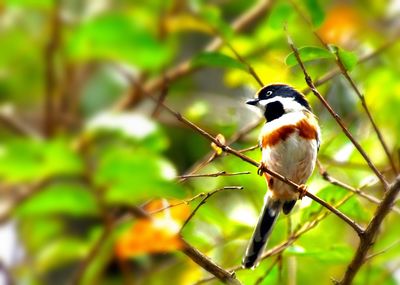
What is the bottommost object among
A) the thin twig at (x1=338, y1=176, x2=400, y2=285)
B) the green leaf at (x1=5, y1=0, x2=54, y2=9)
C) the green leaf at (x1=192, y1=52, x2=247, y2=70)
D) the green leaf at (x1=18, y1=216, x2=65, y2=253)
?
the thin twig at (x1=338, y1=176, x2=400, y2=285)

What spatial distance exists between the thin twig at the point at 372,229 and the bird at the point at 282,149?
90mm

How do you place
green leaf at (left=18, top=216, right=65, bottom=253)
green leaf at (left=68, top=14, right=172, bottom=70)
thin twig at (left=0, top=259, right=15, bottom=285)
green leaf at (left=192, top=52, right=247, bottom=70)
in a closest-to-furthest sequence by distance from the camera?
green leaf at (left=192, top=52, right=247, bottom=70) → thin twig at (left=0, top=259, right=15, bottom=285) → green leaf at (left=68, top=14, right=172, bottom=70) → green leaf at (left=18, top=216, right=65, bottom=253)

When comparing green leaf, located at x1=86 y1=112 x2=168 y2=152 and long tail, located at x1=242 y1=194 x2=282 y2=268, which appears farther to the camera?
green leaf, located at x1=86 y1=112 x2=168 y2=152

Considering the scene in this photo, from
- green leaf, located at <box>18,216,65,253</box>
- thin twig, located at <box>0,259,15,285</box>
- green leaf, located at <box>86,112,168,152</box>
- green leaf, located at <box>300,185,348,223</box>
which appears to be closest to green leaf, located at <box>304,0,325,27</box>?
green leaf, located at <box>300,185,348,223</box>

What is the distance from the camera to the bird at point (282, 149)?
1017 mm

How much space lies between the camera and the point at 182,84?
2617mm

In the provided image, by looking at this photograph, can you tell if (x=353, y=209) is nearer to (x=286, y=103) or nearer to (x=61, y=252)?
(x=286, y=103)

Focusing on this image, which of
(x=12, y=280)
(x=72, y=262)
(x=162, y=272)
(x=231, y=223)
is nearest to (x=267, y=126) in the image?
(x=231, y=223)

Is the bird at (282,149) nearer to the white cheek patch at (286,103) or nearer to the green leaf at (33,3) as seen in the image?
the white cheek patch at (286,103)

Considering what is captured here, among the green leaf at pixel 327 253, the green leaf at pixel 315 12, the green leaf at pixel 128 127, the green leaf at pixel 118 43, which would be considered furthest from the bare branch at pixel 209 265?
the green leaf at pixel 118 43

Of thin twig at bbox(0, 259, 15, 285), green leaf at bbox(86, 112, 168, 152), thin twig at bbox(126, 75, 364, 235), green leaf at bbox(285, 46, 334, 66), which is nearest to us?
thin twig at bbox(126, 75, 364, 235)

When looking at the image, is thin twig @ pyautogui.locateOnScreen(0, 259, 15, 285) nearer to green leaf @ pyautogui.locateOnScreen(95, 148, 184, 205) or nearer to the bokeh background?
the bokeh background

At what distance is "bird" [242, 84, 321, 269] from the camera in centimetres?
102

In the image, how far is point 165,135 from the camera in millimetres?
2197
